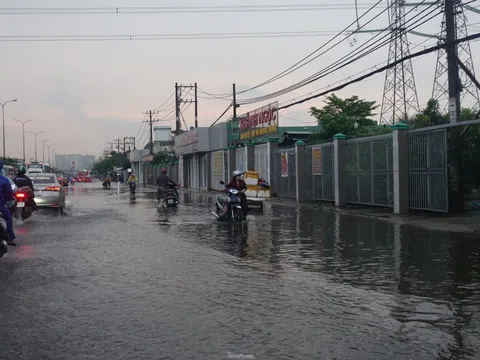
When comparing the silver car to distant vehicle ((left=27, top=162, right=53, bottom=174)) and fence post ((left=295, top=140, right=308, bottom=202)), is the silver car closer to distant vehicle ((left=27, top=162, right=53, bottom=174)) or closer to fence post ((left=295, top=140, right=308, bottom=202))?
fence post ((left=295, top=140, right=308, bottom=202))

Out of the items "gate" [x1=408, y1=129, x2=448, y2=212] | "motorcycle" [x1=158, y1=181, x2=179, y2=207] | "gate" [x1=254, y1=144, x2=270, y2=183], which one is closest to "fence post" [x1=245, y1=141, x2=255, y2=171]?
"gate" [x1=254, y1=144, x2=270, y2=183]

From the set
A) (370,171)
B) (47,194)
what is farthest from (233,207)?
(47,194)

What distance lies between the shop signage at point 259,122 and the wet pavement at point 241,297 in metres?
21.4

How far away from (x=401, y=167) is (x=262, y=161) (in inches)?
613

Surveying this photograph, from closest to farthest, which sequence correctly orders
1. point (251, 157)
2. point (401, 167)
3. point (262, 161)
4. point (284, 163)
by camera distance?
point (401, 167)
point (284, 163)
point (262, 161)
point (251, 157)

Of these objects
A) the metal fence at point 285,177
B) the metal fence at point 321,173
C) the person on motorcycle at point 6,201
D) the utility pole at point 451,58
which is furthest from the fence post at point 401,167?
the person on motorcycle at point 6,201

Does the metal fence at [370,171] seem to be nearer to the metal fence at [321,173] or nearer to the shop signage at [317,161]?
the metal fence at [321,173]

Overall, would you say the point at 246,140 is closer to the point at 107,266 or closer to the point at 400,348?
the point at 107,266

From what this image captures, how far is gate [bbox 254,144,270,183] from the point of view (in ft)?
107

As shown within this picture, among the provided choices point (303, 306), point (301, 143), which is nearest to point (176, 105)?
point (301, 143)

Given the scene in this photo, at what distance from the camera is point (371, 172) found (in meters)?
21.0

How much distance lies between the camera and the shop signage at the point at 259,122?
34544 mm

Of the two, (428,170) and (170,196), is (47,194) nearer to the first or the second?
(170,196)

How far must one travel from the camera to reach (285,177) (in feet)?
97.4
